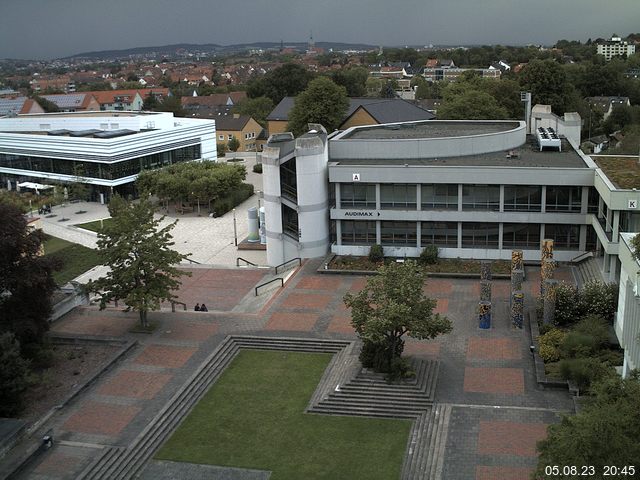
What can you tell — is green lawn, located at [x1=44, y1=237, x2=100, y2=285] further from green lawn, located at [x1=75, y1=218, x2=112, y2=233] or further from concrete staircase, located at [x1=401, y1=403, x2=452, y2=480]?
concrete staircase, located at [x1=401, y1=403, x2=452, y2=480]

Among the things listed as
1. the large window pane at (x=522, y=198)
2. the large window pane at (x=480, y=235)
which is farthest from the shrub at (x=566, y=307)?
the large window pane at (x=480, y=235)

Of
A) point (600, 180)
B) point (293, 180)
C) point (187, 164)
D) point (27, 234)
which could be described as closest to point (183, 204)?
point (187, 164)

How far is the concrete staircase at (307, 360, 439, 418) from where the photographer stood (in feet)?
77.9

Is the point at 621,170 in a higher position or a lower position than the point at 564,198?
higher

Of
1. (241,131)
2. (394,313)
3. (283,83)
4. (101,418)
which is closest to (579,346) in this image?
(394,313)

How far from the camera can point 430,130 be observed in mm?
50281

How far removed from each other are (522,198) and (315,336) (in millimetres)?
15272

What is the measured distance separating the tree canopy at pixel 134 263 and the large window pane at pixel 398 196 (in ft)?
44.6

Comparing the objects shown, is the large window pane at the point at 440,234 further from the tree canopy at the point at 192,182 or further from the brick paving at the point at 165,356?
the tree canopy at the point at 192,182

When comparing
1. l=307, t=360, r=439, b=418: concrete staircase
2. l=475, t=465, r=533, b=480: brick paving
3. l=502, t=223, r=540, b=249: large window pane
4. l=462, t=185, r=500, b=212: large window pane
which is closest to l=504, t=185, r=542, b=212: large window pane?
l=462, t=185, r=500, b=212: large window pane

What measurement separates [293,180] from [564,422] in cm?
2685

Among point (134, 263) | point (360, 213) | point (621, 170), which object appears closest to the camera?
point (134, 263)

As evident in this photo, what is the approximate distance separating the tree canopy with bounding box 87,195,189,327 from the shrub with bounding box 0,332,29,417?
647 centimetres

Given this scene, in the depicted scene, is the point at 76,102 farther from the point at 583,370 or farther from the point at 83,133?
the point at 583,370
